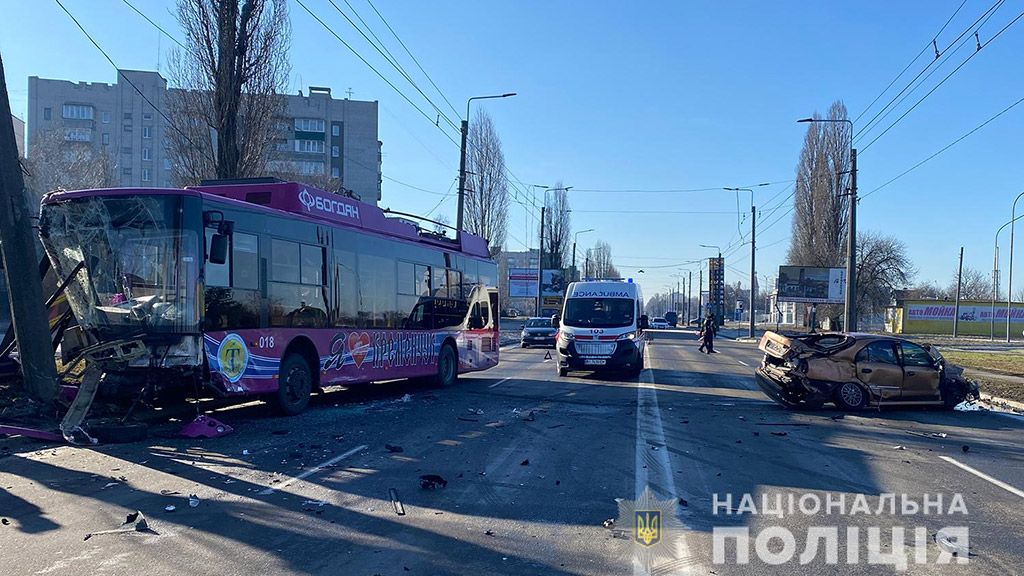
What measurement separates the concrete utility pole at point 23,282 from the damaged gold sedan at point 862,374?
11810 millimetres

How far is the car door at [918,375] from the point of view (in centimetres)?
1343

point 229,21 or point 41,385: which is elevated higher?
point 229,21

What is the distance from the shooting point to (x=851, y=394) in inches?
522

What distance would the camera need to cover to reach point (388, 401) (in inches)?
562

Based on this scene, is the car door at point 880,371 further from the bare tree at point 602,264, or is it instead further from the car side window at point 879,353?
the bare tree at point 602,264

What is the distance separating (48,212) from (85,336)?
70.7 inches

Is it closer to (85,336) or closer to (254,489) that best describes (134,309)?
(85,336)

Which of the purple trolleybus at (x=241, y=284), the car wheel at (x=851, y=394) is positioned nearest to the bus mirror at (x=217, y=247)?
the purple trolleybus at (x=241, y=284)

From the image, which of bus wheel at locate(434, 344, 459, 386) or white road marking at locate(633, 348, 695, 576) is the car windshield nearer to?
bus wheel at locate(434, 344, 459, 386)

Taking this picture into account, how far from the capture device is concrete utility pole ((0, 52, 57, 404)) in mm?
10117

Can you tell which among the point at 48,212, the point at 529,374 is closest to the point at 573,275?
the point at 529,374

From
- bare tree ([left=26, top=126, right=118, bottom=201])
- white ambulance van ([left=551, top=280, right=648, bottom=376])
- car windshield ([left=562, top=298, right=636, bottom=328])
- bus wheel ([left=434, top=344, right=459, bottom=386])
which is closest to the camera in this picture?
bus wheel ([left=434, top=344, right=459, bottom=386])
